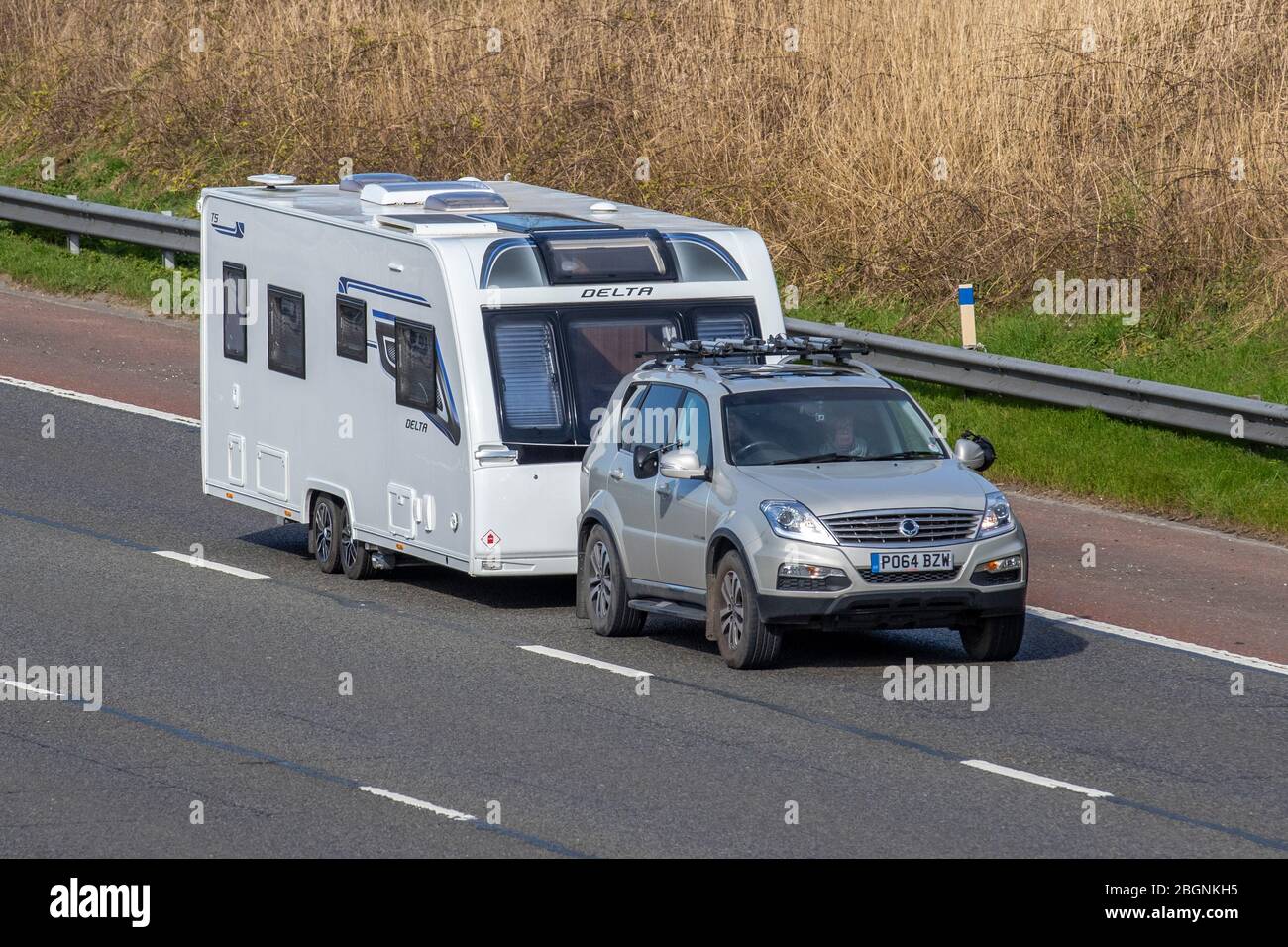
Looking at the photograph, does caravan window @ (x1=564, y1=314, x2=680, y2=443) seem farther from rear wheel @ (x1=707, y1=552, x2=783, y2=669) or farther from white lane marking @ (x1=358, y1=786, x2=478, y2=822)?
white lane marking @ (x1=358, y1=786, x2=478, y2=822)

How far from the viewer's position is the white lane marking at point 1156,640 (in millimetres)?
13914

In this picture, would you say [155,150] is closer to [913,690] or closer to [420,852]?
[913,690]

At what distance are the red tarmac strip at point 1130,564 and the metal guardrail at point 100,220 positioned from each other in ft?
10.9

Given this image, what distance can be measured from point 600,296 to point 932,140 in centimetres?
1006

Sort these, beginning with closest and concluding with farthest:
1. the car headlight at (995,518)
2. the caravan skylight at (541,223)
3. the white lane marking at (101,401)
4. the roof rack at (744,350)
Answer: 1. the car headlight at (995,518)
2. the roof rack at (744,350)
3. the caravan skylight at (541,223)
4. the white lane marking at (101,401)

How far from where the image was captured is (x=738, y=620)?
13.5 meters

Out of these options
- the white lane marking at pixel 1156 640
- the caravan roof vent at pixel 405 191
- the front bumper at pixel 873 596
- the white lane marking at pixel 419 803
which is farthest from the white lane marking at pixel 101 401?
the white lane marking at pixel 419 803

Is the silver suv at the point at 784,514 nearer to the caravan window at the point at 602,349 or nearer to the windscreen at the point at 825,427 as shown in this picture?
the windscreen at the point at 825,427

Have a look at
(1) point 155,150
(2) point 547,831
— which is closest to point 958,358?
(2) point 547,831

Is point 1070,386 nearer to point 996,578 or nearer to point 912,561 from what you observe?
point 996,578

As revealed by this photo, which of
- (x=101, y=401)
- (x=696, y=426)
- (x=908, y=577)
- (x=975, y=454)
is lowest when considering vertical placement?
(x=101, y=401)

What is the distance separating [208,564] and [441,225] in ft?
10.2

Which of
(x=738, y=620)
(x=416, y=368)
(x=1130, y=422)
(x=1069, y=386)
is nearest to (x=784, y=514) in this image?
(x=738, y=620)

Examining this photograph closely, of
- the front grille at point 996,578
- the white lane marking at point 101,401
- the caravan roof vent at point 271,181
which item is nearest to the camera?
the front grille at point 996,578
